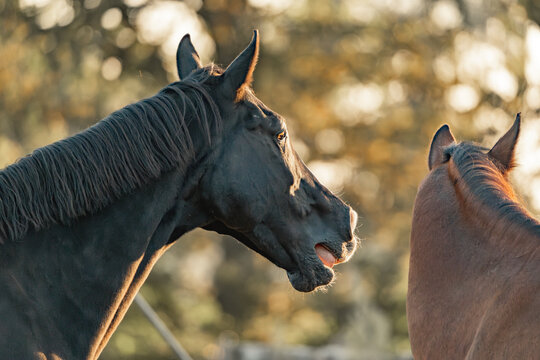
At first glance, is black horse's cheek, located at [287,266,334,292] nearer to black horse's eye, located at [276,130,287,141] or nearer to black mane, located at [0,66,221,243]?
black horse's eye, located at [276,130,287,141]

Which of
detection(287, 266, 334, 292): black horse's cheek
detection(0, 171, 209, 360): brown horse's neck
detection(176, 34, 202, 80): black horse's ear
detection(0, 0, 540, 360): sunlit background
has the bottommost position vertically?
detection(0, 0, 540, 360): sunlit background

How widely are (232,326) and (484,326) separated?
12352 mm

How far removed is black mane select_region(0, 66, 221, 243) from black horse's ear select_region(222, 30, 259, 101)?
0.11 meters

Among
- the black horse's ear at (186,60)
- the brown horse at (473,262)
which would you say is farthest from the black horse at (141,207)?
the brown horse at (473,262)

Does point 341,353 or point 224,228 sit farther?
point 341,353

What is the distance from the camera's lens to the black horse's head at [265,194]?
3.33 m

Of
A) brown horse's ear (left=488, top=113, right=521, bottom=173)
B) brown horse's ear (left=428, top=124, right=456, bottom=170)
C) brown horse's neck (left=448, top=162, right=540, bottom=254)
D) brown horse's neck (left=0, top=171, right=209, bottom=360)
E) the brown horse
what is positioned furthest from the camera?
brown horse's ear (left=428, top=124, right=456, bottom=170)

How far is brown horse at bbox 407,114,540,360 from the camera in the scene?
3.24 meters

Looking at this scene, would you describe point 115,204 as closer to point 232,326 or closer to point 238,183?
point 238,183

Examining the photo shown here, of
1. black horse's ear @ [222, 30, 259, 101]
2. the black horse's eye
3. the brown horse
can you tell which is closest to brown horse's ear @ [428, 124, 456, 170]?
the brown horse

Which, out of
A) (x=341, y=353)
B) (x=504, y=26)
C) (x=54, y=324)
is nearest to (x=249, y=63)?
(x=54, y=324)

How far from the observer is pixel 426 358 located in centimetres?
370

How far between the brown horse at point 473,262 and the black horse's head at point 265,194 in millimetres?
477

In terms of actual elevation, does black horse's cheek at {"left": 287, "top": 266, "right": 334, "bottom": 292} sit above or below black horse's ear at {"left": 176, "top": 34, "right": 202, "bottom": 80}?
below
